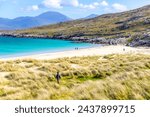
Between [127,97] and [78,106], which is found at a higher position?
[78,106]

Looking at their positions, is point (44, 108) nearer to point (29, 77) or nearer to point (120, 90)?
point (120, 90)

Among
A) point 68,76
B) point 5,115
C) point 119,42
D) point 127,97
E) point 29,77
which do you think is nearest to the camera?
point 5,115

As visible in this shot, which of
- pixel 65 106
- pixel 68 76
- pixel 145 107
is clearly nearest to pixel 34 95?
pixel 65 106

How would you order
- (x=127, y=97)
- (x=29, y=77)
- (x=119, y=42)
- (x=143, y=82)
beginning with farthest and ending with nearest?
(x=119, y=42), (x=29, y=77), (x=143, y=82), (x=127, y=97)

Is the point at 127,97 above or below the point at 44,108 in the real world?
below

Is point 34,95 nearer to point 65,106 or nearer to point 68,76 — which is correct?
point 65,106

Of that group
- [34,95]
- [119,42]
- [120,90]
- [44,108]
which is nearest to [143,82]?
[120,90]

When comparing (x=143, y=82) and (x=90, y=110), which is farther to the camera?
(x=143, y=82)

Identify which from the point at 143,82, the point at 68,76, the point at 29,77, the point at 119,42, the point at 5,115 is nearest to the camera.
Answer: the point at 5,115

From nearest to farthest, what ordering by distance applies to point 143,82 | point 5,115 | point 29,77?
point 5,115
point 143,82
point 29,77
